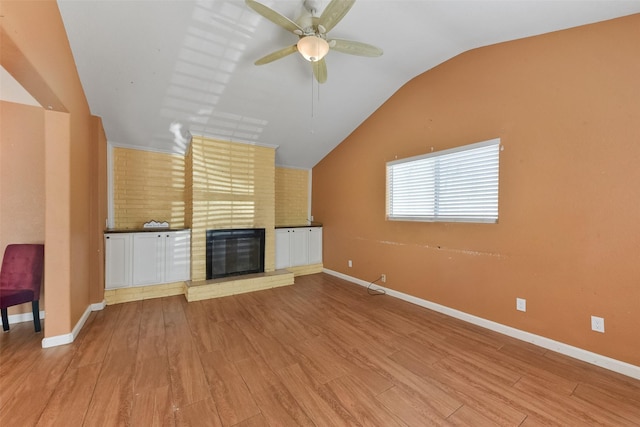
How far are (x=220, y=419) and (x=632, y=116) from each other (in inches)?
149

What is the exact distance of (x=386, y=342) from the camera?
2463 mm

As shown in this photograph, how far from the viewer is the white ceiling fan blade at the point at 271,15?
181 cm

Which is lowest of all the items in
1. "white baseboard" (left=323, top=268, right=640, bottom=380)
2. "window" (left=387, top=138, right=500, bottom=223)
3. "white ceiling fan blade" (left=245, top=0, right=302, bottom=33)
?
"white baseboard" (left=323, top=268, right=640, bottom=380)

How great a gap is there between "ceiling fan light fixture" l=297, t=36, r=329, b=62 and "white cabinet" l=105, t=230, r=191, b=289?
3.19 metres

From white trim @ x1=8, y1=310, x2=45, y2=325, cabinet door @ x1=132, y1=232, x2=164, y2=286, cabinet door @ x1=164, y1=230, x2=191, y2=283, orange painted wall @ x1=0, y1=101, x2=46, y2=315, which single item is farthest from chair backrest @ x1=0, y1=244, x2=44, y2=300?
cabinet door @ x1=164, y1=230, x2=191, y2=283

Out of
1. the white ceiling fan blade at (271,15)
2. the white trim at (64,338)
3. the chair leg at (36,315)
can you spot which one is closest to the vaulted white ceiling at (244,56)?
the white ceiling fan blade at (271,15)

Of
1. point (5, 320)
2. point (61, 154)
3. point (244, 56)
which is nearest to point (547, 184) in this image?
point (244, 56)

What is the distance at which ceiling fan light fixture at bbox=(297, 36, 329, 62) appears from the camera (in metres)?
2.05

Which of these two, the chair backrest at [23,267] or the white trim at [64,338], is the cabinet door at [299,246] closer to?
the white trim at [64,338]

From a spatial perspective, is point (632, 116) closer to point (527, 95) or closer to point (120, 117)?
point (527, 95)

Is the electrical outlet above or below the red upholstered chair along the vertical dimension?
below

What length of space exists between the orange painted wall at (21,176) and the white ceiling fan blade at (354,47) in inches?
138

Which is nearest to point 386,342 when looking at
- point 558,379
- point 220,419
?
point 558,379

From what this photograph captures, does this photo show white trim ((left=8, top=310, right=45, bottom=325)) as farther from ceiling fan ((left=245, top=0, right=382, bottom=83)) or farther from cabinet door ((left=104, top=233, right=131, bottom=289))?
ceiling fan ((left=245, top=0, right=382, bottom=83))
